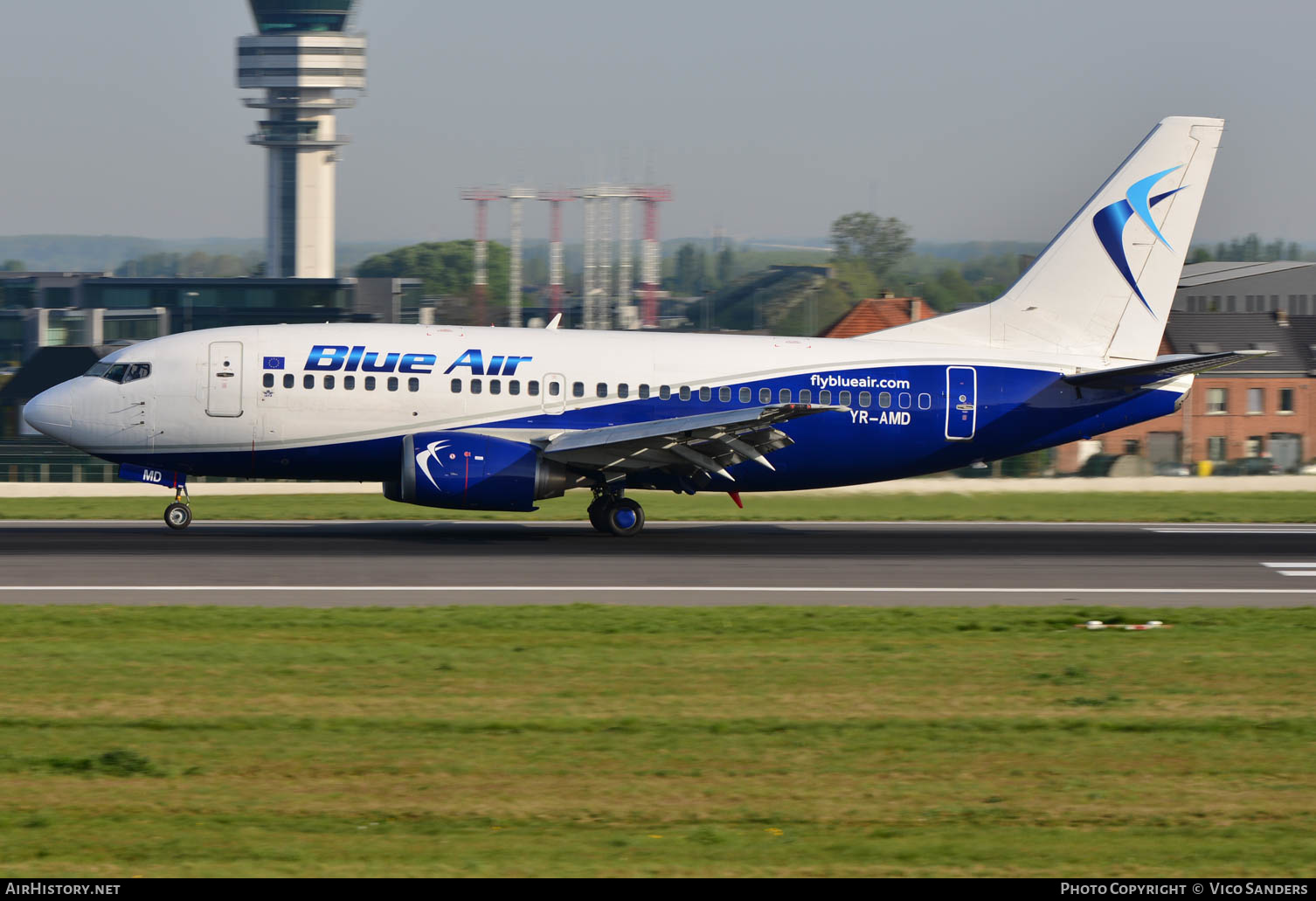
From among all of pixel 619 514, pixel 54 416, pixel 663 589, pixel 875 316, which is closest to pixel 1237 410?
pixel 875 316

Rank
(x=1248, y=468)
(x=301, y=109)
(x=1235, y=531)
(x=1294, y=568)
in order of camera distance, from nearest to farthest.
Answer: (x=1294, y=568), (x=1235, y=531), (x=1248, y=468), (x=301, y=109)

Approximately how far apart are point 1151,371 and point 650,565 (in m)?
11.6

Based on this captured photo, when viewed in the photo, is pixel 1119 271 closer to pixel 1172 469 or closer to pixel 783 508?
pixel 783 508

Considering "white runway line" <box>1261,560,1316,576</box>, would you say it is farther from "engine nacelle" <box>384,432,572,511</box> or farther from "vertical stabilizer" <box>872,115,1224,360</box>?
"engine nacelle" <box>384,432,572,511</box>

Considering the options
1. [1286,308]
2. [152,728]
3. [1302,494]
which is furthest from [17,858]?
[1286,308]

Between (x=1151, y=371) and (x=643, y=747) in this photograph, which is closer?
(x=643, y=747)

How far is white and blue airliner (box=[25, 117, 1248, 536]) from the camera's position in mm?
27406

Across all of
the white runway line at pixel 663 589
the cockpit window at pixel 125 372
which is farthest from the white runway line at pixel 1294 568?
the cockpit window at pixel 125 372

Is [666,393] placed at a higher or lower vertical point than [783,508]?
higher

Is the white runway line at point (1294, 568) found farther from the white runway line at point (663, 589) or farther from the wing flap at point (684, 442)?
the wing flap at point (684, 442)

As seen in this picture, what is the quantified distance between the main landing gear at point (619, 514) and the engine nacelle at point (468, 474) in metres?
2.56

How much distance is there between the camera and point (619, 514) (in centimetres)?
2889

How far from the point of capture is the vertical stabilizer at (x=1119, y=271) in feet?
99.2

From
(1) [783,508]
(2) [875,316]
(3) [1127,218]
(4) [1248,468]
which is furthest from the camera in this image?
(2) [875,316]
